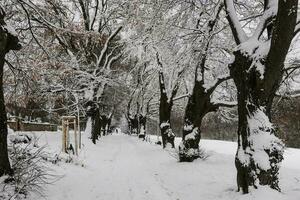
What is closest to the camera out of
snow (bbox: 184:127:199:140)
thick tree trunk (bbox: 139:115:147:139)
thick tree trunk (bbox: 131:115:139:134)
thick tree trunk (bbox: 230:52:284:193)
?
thick tree trunk (bbox: 230:52:284:193)

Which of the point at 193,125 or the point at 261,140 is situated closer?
the point at 261,140

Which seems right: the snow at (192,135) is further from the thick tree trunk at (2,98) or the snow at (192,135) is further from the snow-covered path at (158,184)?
the thick tree trunk at (2,98)

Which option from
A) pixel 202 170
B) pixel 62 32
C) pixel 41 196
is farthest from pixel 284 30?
pixel 202 170

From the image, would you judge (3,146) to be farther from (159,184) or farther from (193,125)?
(193,125)

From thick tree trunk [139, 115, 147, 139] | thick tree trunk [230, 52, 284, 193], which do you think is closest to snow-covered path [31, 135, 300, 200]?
thick tree trunk [230, 52, 284, 193]

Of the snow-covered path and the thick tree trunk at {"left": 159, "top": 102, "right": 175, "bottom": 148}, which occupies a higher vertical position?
the thick tree trunk at {"left": 159, "top": 102, "right": 175, "bottom": 148}

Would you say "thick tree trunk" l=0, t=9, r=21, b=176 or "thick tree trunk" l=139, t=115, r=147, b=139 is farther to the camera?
"thick tree trunk" l=139, t=115, r=147, b=139

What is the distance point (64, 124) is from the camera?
14.7m

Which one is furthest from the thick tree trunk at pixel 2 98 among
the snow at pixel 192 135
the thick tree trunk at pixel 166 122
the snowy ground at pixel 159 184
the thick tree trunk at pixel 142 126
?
the thick tree trunk at pixel 142 126

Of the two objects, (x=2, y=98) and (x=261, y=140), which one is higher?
(x=2, y=98)

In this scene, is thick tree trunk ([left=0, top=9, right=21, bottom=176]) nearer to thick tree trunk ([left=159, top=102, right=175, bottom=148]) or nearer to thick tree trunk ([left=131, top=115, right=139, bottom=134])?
thick tree trunk ([left=159, top=102, right=175, bottom=148])

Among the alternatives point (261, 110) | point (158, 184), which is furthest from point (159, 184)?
point (261, 110)

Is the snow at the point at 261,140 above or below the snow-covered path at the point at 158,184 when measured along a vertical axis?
above

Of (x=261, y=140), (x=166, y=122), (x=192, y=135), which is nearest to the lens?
(x=261, y=140)
